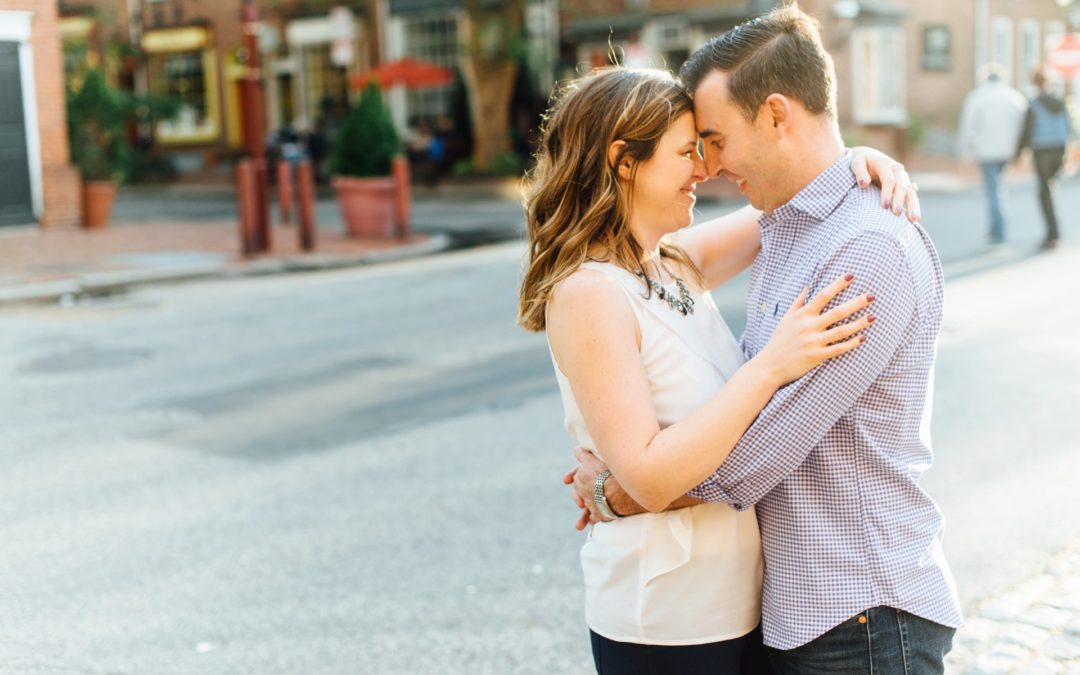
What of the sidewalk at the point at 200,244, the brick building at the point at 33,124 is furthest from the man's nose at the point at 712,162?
the brick building at the point at 33,124

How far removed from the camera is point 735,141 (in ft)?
6.64

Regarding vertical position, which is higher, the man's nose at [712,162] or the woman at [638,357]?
the man's nose at [712,162]

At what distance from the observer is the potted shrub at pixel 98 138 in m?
18.9

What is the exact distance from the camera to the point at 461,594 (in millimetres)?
4277

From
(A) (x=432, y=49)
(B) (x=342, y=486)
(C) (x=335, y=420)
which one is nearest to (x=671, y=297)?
(B) (x=342, y=486)

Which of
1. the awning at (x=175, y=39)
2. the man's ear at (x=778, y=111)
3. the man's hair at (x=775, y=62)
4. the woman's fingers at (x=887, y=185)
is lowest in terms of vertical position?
the woman's fingers at (x=887, y=185)

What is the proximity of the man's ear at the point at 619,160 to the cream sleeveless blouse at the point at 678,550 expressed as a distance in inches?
6.3

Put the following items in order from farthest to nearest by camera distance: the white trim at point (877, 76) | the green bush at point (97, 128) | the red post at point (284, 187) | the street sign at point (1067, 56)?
the white trim at point (877, 76) → the street sign at point (1067, 56) → the green bush at point (97, 128) → the red post at point (284, 187)

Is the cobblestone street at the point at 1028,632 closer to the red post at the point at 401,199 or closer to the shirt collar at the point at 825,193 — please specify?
the shirt collar at the point at 825,193

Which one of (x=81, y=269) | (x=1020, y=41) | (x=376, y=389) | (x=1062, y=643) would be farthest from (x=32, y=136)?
(x=1020, y=41)

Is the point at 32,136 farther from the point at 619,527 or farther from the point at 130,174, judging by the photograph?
the point at 619,527

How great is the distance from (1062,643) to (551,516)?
6.94ft

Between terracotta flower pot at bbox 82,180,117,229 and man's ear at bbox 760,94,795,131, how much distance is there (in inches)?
718

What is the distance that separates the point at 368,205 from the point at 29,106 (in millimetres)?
5838
